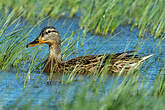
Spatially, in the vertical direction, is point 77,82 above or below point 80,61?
below

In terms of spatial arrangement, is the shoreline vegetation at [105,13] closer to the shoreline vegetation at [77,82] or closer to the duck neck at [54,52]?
the shoreline vegetation at [77,82]

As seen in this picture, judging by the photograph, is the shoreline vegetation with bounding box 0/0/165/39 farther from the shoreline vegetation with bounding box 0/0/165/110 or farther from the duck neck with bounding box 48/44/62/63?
the duck neck with bounding box 48/44/62/63

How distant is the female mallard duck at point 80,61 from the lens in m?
9.92

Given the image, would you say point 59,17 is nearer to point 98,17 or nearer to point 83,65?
point 98,17

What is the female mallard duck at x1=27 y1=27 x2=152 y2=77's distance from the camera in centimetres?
992

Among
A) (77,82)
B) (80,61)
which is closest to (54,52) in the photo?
(80,61)

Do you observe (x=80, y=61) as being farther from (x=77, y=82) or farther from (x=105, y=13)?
(x=105, y=13)

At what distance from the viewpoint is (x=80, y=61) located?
9.90m

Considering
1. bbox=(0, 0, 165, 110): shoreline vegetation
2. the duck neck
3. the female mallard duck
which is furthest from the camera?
the duck neck

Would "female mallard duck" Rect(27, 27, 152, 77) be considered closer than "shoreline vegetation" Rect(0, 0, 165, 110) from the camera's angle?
No

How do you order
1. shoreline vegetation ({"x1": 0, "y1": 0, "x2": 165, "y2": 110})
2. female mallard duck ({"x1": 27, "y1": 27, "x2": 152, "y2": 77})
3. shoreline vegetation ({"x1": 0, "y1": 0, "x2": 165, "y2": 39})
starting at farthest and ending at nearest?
shoreline vegetation ({"x1": 0, "y1": 0, "x2": 165, "y2": 39}), female mallard duck ({"x1": 27, "y1": 27, "x2": 152, "y2": 77}), shoreline vegetation ({"x1": 0, "y1": 0, "x2": 165, "y2": 110})

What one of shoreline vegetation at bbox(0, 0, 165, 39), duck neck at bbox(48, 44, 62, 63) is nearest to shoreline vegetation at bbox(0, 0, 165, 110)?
shoreline vegetation at bbox(0, 0, 165, 39)

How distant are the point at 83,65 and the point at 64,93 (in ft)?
8.27

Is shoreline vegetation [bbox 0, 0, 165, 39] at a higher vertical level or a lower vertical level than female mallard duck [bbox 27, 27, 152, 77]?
higher
